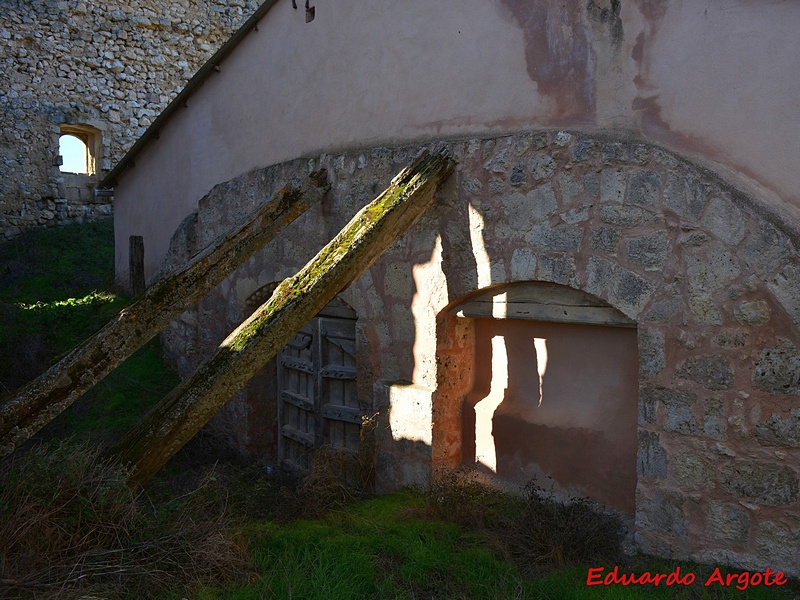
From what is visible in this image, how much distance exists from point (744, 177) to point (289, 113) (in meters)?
3.92

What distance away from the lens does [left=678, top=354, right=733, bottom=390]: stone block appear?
3.38 m

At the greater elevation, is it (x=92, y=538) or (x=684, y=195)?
(x=684, y=195)

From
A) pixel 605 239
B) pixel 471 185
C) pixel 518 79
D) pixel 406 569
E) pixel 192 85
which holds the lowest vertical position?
pixel 406 569

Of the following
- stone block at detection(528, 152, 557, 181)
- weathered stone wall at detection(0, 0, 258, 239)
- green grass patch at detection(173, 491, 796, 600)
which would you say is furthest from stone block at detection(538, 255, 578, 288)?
weathered stone wall at detection(0, 0, 258, 239)

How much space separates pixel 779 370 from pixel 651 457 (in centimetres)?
80

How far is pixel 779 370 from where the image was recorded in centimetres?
324

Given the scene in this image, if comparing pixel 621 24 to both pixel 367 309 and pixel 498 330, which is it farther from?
pixel 367 309

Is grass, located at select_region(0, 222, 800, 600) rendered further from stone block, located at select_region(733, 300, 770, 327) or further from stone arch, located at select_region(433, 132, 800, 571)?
stone block, located at select_region(733, 300, 770, 327)

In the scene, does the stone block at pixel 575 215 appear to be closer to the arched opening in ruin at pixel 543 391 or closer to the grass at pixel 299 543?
the arched opening in ruin at pixel 543 391

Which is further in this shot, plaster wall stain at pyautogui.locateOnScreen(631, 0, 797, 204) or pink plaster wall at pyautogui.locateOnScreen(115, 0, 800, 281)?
plaster wall stain at pyautogui.locateOnScreen(631, 0, 797, 204)

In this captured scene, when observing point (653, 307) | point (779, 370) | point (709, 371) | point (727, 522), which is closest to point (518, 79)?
point (653, 307)

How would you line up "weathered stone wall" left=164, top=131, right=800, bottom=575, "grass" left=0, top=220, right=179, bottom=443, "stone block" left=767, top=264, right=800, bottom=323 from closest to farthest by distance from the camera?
"stone block" left=767, top=264, right=800, bottom=323 < "weathered stone wall" left=164, top=131, right=800, bottom=575 < "grass" left=0, top=220, right=179, bottom=443

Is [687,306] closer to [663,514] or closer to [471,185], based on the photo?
[663,514]

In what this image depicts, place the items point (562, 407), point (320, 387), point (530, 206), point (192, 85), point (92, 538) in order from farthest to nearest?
point (192, 85), point (320, 387), point (562, 407), point (530, 206), point (92, 538)
